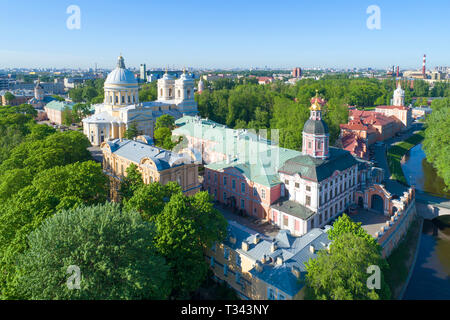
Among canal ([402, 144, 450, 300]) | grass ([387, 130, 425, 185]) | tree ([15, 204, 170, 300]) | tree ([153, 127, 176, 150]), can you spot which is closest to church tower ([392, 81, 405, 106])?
grass ([387, 130, 425, 185])

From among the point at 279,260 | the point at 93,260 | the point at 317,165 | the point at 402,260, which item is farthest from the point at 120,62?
the point at 402,260

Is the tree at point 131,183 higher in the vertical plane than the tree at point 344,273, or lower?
higher

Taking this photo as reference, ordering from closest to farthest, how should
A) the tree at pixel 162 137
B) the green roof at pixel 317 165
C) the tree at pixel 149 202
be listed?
the tree at pixel 149 202 → the green roof at pixel 317 165 → the tree at pixel 162 137

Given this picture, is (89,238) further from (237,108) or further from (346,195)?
(237,108)

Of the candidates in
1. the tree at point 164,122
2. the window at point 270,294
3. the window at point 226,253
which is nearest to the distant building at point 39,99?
the tree at point 164,122

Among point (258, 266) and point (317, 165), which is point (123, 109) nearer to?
point (317, 165)

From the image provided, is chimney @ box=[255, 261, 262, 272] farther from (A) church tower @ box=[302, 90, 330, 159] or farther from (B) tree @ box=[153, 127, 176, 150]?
(B) tree @ box=[153, 127, 176, 150]

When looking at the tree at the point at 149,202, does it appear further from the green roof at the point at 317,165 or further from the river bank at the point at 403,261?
the river bank at the point at 403,261
